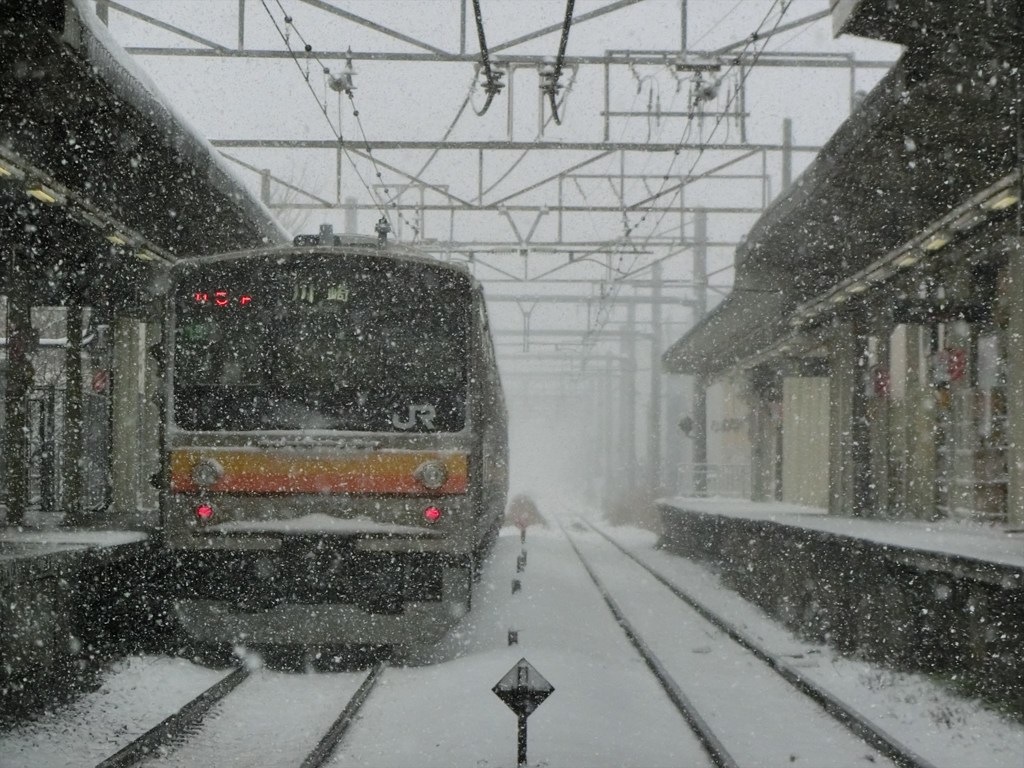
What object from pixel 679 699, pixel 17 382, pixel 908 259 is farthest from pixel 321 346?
pixel 908 259

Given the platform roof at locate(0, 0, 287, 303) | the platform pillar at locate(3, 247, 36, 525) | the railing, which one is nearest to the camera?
the platform roof at locate(0, 0, 287, 303)

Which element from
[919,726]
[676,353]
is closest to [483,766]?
[919,726]

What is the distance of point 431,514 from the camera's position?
7.95 meters

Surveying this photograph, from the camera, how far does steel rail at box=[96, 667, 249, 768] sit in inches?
210

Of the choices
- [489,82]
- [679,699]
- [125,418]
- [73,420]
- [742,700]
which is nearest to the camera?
[679,699]

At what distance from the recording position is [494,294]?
2650 centimetres

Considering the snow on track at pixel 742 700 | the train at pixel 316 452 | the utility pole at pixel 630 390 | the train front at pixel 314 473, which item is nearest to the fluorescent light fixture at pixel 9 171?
the train at pixel 316 452

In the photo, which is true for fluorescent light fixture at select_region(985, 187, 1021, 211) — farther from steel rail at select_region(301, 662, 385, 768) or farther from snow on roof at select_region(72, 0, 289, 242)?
snow on roof at select_region(72, 0, 289, 242)

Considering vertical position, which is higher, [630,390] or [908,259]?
[908,259]

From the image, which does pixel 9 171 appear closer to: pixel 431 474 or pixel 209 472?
pixel 209 472

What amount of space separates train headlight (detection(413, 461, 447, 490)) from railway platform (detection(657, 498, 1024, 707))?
3116mm

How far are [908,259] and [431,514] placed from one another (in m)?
5.26

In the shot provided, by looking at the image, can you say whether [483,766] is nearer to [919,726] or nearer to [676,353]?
[919,726]

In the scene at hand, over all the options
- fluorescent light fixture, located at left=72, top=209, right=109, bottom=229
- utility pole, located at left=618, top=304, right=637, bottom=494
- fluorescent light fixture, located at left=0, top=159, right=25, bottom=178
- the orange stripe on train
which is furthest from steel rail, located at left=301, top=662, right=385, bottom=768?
utility pole, located at left=618, top=304, right=637, bottom=494
